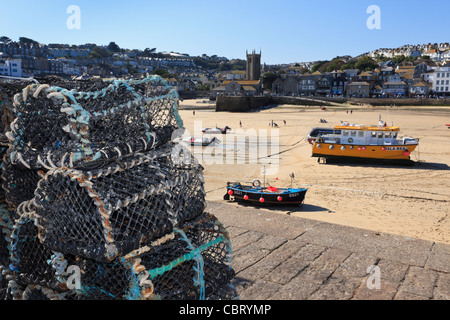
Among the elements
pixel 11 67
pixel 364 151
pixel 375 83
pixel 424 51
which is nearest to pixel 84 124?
pixel 364 151

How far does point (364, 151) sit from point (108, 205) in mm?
18496

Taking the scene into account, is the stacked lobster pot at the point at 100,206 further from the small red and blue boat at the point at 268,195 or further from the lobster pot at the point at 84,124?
the small red and blue boat at the point at 268,195

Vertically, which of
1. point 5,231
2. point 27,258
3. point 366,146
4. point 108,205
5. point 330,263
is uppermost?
point 108,205

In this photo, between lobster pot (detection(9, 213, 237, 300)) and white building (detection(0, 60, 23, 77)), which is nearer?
lobster pot (detection(9, 213, 237, 300))

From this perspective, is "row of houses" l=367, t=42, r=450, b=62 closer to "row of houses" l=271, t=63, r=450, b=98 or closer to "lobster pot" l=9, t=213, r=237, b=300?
"row of houses" l=271, t=63, r=450, b=98

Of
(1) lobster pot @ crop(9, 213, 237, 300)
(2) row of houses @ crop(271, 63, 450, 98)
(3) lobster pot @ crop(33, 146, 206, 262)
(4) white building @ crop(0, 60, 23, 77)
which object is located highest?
(4) white building @ crop(0, 60, 23, 77)

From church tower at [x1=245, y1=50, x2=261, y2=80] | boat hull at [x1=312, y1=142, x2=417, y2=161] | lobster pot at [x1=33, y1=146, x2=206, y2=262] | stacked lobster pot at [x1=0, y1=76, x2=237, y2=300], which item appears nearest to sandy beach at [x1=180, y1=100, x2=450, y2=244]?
boat hull at [x1=312, y1=142, x2=417, y2=161]

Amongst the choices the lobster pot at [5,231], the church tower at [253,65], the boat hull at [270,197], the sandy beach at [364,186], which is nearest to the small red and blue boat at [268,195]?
the boat hull at [270,197]

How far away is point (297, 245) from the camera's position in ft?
14.4

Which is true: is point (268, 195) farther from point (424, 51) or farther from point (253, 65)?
point (424, 51)

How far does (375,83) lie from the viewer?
252ft

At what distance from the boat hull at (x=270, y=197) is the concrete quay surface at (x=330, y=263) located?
609 cm

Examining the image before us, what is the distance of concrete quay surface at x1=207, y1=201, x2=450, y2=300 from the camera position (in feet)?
11.2

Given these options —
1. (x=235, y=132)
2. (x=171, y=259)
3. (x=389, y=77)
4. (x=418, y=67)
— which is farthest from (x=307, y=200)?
(x=418, y=67)
